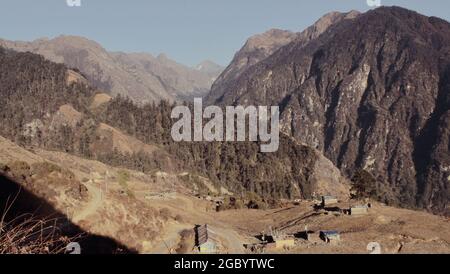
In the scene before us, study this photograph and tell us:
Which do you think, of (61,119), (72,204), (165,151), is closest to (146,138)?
(165,151)

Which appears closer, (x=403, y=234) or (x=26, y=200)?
(x=26, y=200)

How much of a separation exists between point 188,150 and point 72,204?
127 m

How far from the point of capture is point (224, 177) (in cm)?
19150

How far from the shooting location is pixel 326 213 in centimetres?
9994
